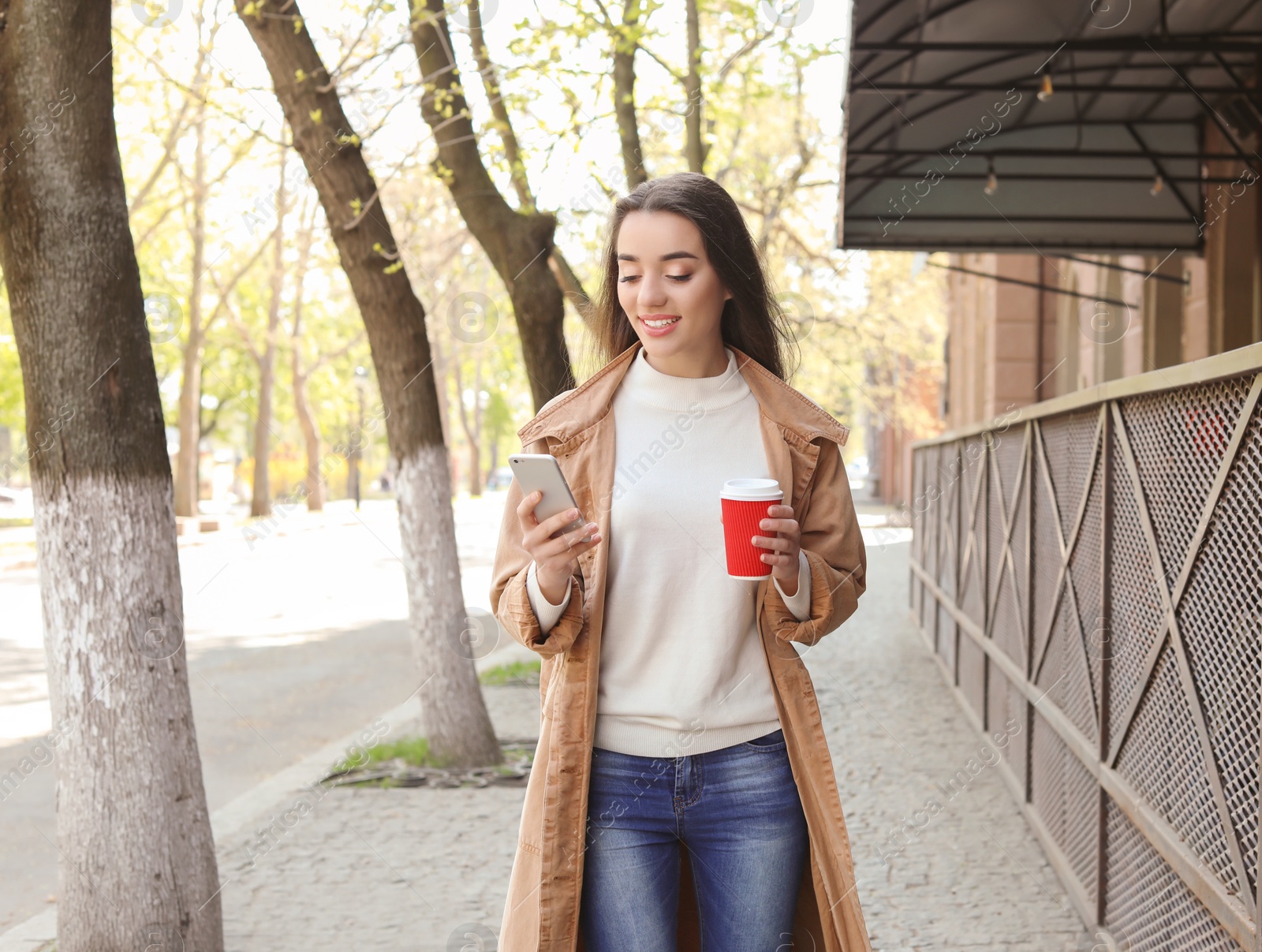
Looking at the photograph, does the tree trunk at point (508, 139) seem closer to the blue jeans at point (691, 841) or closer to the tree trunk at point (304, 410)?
the blue jeans at point (691, 841)

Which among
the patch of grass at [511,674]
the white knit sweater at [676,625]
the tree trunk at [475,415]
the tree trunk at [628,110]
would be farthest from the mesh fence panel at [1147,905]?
the tree trunk at [475,415]

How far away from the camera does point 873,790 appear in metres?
6.69

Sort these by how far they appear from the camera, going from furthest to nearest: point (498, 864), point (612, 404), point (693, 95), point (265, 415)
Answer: point (265, 415), point (693, 95), point (498, 864), point (612, 404)

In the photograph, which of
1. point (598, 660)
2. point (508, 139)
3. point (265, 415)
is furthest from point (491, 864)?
point (265, 415)

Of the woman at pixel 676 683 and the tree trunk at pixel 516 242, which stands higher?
the tree trunk at pixel 516 242

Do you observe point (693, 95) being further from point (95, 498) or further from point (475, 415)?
point (475, 415)

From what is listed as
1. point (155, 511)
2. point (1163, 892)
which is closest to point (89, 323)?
point (155, 511)

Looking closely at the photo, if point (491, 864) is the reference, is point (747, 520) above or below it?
above

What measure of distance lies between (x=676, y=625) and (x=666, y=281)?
661 mm

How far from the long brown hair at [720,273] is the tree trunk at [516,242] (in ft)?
16.5

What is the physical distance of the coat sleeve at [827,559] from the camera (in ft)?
7.59

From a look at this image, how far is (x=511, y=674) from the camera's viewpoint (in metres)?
10.7

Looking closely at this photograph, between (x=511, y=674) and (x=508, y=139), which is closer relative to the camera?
(x=508, y=139)

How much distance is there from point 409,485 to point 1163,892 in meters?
4.56
